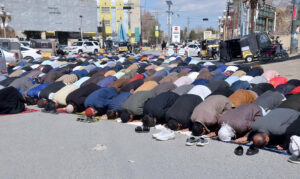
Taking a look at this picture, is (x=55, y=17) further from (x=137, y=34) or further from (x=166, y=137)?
(x=166, y=137)

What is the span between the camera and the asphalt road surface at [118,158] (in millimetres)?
3846

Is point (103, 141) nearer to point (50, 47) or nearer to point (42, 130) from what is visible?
point (42, 130)

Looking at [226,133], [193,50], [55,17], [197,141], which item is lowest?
[197,141]

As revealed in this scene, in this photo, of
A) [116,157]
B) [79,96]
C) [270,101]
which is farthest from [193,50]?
[116,157]

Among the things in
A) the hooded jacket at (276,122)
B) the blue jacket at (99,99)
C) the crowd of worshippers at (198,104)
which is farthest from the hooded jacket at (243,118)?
the blue jacket at (99,99)

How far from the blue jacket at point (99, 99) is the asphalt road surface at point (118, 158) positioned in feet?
3.19

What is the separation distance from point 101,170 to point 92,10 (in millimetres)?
52948

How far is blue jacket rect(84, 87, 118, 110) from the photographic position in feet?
22.5

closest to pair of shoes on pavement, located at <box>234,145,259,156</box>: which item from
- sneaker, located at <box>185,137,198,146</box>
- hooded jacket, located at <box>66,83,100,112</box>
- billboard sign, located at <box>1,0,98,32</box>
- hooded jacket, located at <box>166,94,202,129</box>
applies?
sneaker, located at <box>185,137,198,146</box>

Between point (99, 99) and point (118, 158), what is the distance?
2.77 m

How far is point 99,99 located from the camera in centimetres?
693

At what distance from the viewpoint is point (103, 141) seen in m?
5.24

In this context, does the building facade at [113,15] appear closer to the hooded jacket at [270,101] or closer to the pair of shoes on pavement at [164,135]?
the hooded jacket at [270,101]

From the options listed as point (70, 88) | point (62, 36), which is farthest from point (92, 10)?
point (70, 88)
